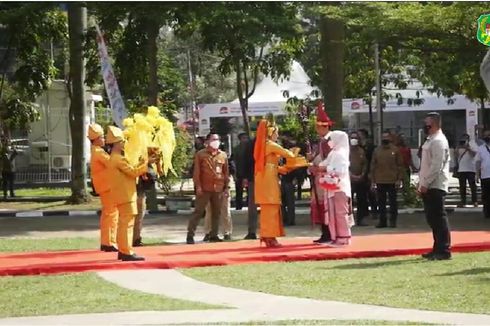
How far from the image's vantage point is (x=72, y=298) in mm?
9375

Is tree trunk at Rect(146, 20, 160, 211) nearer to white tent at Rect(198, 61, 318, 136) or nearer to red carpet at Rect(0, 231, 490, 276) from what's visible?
red carpet at Rect(0, 231, 490, 276)

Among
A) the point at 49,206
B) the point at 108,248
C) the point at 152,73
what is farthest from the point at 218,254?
the point at 49,206

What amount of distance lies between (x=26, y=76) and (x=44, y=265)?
59.8 ft

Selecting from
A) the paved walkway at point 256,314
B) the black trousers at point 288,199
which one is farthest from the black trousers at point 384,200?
the paved walkway at point 256,314

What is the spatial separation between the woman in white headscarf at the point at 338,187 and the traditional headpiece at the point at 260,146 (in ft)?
2.95

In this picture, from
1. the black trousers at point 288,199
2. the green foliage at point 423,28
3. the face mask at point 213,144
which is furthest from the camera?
the green foliage at point 423,28

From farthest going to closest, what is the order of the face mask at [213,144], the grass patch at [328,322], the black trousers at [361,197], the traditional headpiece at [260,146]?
the black trousers at [361,197] < the face mask at [213,144] < the traditional headpiece at [260,146] < the grass patch at [328,322]

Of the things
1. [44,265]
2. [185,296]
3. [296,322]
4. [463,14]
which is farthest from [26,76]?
[296,322]

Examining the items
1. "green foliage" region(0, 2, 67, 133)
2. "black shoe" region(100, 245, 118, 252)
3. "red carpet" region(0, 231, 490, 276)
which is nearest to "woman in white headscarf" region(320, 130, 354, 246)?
"red carpet" region(0, 231, 490, 276)

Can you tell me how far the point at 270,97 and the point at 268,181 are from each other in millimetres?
21957

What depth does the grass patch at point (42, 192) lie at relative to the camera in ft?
101

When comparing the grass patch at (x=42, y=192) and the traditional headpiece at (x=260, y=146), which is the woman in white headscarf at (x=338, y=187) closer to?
the traditional headpiece at (x=260, y=146)

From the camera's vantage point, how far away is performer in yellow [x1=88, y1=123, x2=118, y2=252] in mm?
13008

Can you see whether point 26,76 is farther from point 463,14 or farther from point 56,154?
point 463,14
